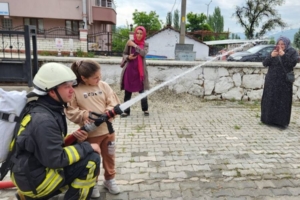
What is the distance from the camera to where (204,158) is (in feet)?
12.6

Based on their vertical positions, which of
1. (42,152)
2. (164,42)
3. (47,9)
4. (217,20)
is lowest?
(42,152)

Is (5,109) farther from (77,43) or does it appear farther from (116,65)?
(77,43)

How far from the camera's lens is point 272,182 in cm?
322

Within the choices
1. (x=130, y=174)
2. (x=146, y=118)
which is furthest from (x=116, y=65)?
(x=130, y=174)

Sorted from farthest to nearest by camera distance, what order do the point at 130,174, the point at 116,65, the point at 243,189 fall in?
the point at 116,65
the point at 130,174
the point at 243,189

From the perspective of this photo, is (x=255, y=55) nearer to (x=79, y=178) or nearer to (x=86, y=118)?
(x=86, y=118)

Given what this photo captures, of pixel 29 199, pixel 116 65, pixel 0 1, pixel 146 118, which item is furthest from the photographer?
pixel 0 1

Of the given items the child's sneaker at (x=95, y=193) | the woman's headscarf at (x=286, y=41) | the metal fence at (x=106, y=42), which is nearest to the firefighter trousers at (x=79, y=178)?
the child's sneaker at (x=95, y=193)

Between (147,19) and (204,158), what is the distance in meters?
36.8

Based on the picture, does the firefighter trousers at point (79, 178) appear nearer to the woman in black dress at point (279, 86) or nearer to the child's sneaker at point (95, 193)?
the child's sneaker at point (95, 193)

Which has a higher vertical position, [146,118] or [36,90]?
[36,90]

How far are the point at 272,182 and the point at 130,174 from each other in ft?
5.47

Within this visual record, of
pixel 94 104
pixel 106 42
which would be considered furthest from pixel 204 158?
pixel 106 42

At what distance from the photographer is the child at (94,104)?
2.54 m
